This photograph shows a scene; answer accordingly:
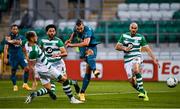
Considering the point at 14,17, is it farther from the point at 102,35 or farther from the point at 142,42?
the point at 142,42

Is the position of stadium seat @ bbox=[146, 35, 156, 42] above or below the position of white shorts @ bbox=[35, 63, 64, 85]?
below

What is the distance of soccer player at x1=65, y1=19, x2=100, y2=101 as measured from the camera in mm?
16656

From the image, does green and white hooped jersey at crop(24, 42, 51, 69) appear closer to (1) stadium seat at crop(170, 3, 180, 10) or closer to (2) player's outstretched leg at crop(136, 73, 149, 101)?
(2) player's outstretched leg at crop(136, 73, 149, 101)

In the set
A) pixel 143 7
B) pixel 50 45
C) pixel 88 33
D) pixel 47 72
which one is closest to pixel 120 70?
pixel 143 7

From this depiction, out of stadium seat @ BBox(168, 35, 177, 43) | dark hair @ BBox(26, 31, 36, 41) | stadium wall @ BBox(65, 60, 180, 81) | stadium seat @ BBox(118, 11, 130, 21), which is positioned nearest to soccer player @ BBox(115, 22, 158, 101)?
dark hair @ BBox(26, 31, 36, 41)

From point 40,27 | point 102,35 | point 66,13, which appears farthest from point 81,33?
point 66,13

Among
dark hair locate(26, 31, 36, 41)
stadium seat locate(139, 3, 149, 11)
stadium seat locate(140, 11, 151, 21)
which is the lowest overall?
stadium seat locate(140, 11, 151, 21)

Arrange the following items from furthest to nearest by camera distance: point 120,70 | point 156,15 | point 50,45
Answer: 1. point 156,15
2. point 120,70
3. point 50,45

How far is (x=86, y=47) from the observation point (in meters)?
17.4

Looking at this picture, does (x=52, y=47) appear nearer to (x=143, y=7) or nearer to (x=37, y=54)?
(x=37, y=54)

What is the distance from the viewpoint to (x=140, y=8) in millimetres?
32812

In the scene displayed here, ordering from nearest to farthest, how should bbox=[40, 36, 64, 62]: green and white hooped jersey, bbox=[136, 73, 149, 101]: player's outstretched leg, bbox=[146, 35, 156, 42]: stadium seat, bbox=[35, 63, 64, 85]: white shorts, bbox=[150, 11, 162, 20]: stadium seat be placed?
1. bbox=[35, 63, 64, 85]: white shorts
2. bbox=[40, 36, 64, 62]: green and white hooped jersey
3. bbox=[136, 73, 149, 101]: player's outstretched leg
4. bbox=[146, 35, 156, 42]: stadium seat
5. bbox=[150, 11, 162, 20]: stadium seat

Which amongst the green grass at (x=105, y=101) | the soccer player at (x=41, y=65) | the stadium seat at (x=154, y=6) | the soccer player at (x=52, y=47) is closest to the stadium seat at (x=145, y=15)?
the stadium seat at (x=154, y=6)

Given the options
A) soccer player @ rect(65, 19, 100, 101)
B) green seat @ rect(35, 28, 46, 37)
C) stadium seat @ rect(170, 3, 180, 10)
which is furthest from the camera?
stadium seat @ rect(170, 3, 180, 10)
